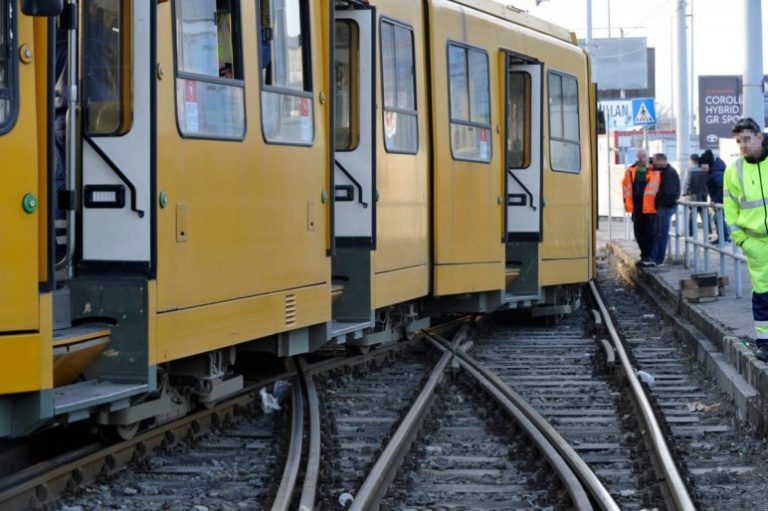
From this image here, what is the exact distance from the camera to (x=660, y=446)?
8219 millimetres

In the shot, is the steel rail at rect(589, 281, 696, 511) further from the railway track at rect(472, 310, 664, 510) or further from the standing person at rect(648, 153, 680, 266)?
the standing person at rect(648, 153, 680, 266)

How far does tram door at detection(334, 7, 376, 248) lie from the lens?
Result: 1047cm

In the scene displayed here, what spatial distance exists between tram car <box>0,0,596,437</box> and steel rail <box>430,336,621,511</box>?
1.03 m

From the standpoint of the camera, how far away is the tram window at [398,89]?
432 inches

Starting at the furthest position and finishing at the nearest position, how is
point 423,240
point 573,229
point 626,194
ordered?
point 626,194
point 573,229
point 423,240

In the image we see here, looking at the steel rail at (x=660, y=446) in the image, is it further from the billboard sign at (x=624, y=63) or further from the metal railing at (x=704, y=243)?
the billboard sign at (x=624, y=63)

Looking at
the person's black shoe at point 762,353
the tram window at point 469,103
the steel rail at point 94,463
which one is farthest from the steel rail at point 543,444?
the tram window at point 469,103

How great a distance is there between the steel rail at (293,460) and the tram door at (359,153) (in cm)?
127

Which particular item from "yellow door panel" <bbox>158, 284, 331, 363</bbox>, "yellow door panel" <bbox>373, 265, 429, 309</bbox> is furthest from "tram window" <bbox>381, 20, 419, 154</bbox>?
"yellow door panel" <bbox>158, 284, 331, 363</bbox>

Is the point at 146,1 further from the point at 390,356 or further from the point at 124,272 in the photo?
the point at 390,356

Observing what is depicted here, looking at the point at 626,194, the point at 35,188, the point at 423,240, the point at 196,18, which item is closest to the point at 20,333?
the point at 35,188

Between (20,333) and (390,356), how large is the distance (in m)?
6.96

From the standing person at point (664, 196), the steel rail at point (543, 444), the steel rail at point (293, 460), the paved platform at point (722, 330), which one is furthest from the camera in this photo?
A: the standing person at point (664, 196)

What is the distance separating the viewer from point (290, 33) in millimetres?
8883
